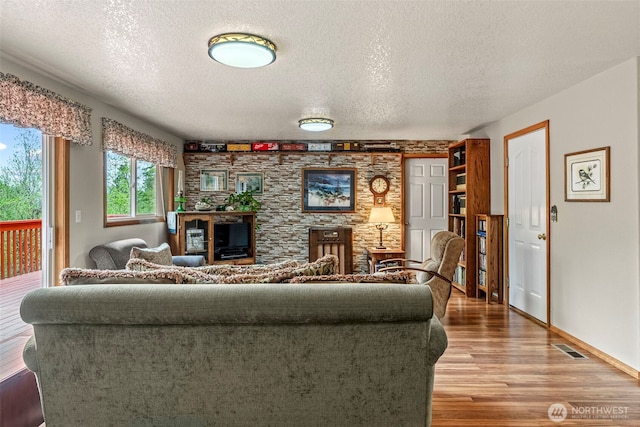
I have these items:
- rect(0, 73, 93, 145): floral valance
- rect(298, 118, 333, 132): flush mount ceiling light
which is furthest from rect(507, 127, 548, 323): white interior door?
rect(0, 73, 93, 145): floral valance

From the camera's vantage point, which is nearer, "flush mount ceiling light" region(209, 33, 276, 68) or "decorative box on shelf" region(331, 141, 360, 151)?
"flush mount ceiling light" region(209, 33, 276, 68)

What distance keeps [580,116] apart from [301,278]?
119 inches

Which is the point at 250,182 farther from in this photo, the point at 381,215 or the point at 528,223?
the point at 528,223

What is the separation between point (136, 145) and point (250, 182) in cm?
204

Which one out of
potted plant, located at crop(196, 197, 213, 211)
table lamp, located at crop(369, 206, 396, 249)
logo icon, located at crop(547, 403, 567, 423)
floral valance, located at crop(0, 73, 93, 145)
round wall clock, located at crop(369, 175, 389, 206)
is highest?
floral valance, located at crop(0, 73, 93, 145)

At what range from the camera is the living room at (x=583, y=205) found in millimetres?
2693

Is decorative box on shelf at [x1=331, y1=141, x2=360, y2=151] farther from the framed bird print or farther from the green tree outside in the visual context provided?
the green tree outside

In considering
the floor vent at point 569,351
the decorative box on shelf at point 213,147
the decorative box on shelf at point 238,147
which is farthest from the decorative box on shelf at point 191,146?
the floor vent at point 569,351

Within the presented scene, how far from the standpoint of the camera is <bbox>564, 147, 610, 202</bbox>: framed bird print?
2918 mm

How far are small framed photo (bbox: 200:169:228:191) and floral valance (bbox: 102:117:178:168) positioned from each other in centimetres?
58

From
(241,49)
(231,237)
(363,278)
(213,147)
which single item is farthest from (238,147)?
(363,278)

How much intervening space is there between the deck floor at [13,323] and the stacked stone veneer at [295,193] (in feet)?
9.50

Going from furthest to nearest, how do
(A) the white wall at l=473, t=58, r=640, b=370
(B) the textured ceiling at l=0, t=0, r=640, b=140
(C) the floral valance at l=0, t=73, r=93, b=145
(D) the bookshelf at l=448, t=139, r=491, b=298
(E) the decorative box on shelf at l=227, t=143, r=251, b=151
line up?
(E) the decorative box on shelf at l=227, t=143, r=251, b=151
(D) the bookshelf at l=448, t=139, r=491, b=298
(A) the white wall at l=473, t=58, r=640, b=370
(C) the floral valance at l=0, t=73, r=93, b=145
(B) the textured ceiling at l=0, t=0, r=640, b=140

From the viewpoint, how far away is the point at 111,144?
381cm
